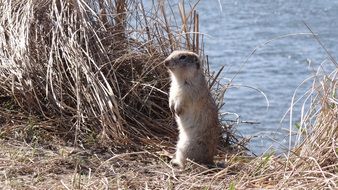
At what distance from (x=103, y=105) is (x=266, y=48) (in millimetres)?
6886

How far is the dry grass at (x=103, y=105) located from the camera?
16.3ft

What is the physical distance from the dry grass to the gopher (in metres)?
0.12

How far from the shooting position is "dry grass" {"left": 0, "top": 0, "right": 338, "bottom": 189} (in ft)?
16.3

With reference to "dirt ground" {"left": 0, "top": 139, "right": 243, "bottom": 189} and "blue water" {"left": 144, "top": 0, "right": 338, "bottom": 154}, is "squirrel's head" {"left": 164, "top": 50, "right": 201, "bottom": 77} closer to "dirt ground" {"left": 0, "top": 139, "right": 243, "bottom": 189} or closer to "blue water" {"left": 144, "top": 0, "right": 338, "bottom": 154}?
"dirt ground" {"left": 0, "top": 139, "right": 243, "bottom": 189}

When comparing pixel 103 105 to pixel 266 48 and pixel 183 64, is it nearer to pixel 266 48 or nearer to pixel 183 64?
pixel 183 64

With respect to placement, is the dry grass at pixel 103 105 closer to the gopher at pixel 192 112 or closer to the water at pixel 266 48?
the gopher at pixel 192 112

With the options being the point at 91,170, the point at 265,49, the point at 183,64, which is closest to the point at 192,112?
the point at 183,64

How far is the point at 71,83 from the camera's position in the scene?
6281 millimetres

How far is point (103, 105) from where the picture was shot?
19.5 ft

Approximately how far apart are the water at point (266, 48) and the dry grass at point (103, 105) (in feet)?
4.59

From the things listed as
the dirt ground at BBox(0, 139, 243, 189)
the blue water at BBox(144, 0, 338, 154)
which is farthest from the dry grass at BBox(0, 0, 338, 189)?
the blue water at BBox(144, 0, 338, 154)

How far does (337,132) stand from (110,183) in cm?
131

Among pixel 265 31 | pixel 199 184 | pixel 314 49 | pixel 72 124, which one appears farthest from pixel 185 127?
pixel 265 31

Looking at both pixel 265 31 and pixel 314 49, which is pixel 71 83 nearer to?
pixel 314 49
